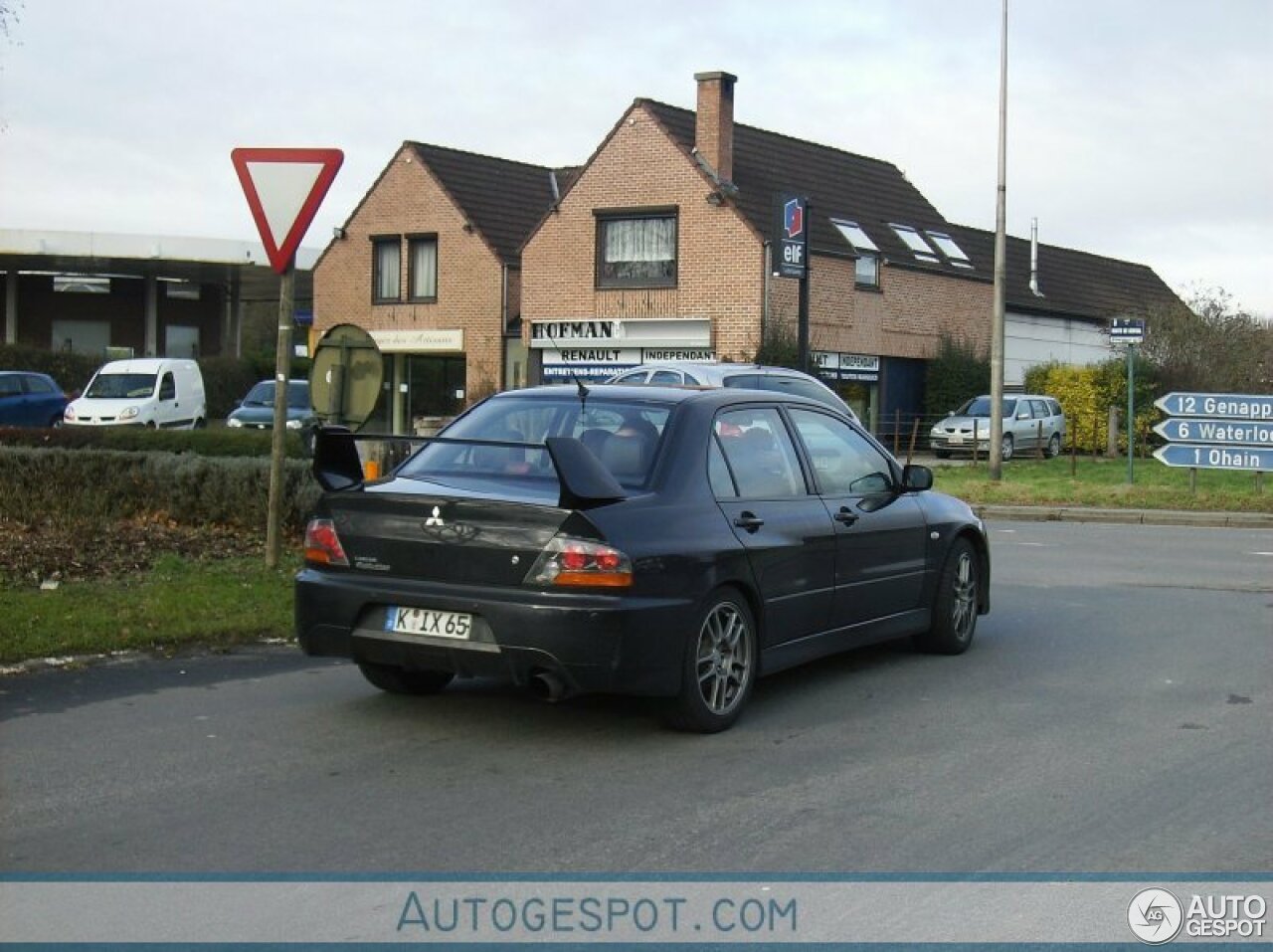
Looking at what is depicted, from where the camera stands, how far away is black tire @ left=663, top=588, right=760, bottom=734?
22.9 ft

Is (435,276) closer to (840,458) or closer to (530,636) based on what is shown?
(840,458)

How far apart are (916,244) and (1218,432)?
18630 millimetres

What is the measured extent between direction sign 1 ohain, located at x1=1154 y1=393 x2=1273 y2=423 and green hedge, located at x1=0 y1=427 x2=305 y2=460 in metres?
12.5

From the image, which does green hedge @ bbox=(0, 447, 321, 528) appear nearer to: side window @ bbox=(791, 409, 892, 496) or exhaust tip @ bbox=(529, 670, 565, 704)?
side window @ bbox=(791, 409, 892, 496)

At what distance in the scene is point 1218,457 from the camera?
886 inches

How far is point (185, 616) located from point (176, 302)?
5021 cm

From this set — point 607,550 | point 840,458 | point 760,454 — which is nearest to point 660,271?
point 840,458

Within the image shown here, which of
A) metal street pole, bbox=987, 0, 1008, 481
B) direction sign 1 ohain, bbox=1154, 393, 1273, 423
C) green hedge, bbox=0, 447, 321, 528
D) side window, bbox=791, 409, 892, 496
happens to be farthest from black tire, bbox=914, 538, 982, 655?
metal street pole, bbox=987, 0, 1008, 481

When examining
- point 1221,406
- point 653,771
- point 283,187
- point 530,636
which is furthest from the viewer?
point 1221,406

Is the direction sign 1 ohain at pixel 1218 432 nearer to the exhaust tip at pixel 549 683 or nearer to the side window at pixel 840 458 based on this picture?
the side window at pixel 840 458

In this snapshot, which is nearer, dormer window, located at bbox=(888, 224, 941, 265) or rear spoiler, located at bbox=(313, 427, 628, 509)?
rear spoiler, located at bbox=(313, 427, 628, 509)

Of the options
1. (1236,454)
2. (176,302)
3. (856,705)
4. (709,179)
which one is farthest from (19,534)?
(176,302)

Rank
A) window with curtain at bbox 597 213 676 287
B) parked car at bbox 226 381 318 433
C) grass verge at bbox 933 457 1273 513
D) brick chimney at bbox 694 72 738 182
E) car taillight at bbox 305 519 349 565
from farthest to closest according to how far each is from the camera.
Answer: window with curtain at bbox 597 213 676 287 < brick chimney at bbox 694 72 738 182 < parked car at bbox 226 381 318 433 < grass verge at bbox 933 457 1273 513 < car taillight at bbox 305 519 349 565

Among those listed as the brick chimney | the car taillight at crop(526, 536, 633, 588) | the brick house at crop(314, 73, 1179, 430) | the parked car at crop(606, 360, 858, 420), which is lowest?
the car taillight at crop(526, 536, 633, 588)
